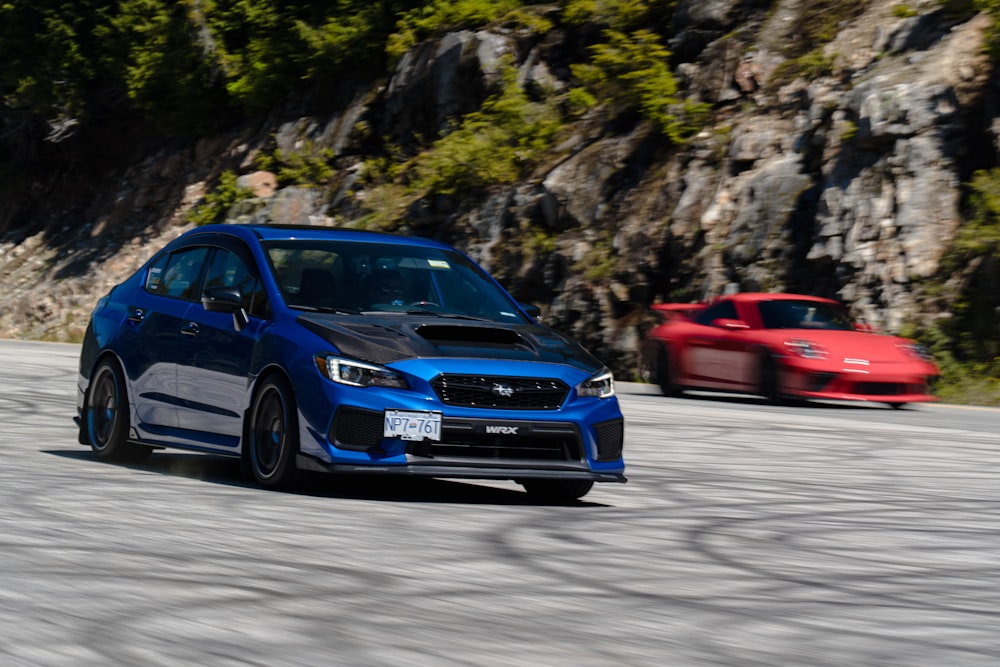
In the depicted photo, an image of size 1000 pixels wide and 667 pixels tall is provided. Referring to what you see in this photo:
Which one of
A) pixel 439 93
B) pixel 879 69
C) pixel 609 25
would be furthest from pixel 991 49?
pixel 439 93

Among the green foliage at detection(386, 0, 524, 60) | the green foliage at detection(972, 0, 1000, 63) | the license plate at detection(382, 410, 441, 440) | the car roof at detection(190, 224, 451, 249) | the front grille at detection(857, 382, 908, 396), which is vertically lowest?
the front grille at detection(857, 382, 908, 396)

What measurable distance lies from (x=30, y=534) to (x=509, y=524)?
2.17 meters

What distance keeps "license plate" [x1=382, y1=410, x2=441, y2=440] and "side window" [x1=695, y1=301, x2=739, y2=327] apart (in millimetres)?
12066

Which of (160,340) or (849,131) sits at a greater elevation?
(849,131)

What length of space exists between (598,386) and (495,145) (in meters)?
23.3

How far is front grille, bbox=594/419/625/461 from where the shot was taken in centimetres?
863

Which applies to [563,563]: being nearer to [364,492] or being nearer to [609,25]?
[364,492]

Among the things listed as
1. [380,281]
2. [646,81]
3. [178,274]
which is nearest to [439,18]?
[646,81]

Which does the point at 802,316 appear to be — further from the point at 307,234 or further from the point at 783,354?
the point at 307,234

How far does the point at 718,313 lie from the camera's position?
2012cm

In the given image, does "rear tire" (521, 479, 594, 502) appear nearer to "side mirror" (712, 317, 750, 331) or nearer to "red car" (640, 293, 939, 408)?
"red car" (640, 293, 939, 408)

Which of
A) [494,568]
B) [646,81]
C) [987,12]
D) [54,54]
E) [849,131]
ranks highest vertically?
[54,54]

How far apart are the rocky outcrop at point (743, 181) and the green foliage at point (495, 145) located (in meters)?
0.39

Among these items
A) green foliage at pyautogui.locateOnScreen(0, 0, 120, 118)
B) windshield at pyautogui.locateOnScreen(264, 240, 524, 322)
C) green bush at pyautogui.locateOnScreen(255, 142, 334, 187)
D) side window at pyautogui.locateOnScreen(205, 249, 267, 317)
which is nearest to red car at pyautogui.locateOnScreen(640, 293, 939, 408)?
windshield at pyautogui.locateOnScreen(264, 240, 524, 322)
